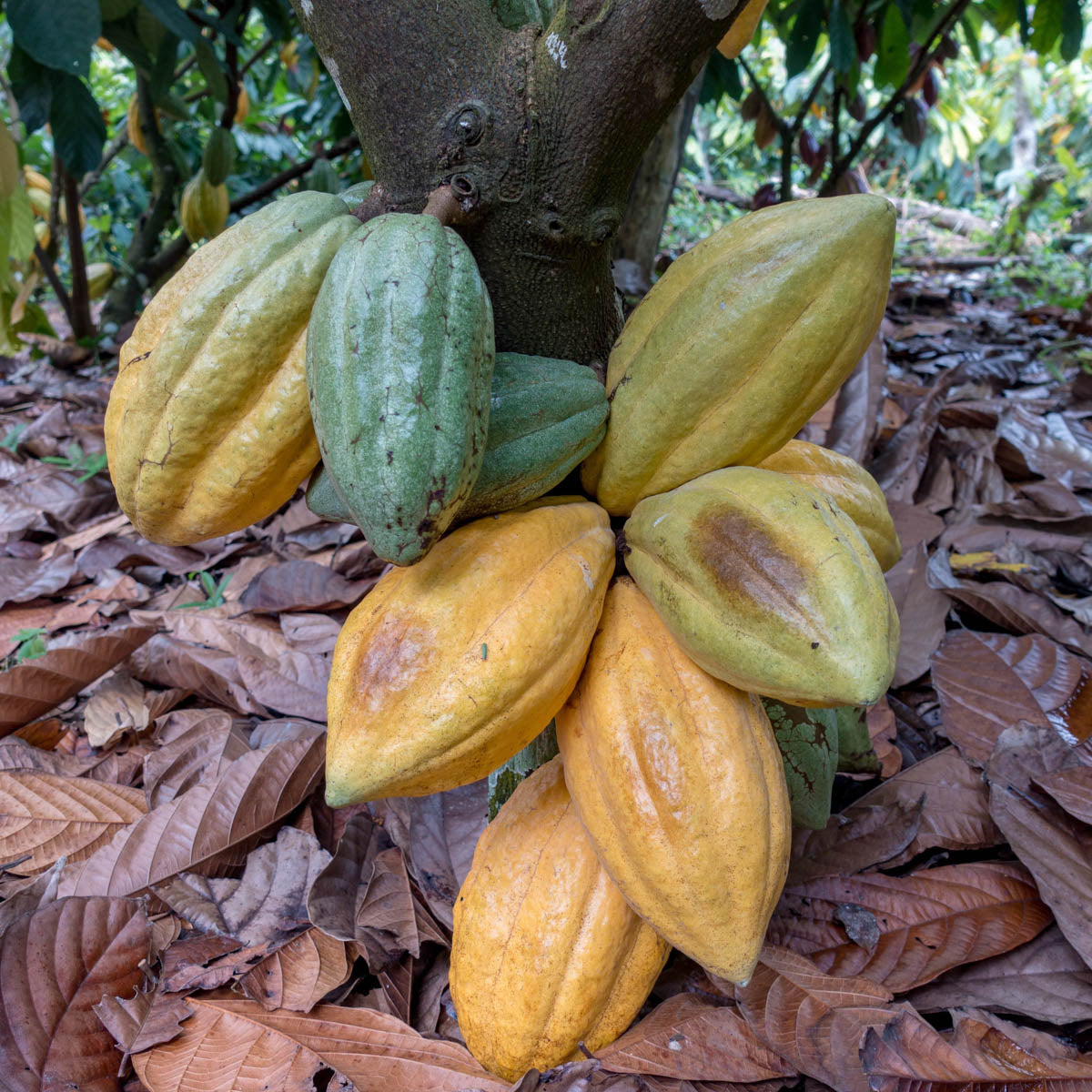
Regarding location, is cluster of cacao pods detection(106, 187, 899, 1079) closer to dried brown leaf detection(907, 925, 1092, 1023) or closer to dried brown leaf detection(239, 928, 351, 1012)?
dried brown leaf detection(239, 928, 351, 1012)

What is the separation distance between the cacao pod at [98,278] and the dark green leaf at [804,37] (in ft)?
12.0

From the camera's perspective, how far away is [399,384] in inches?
27.8

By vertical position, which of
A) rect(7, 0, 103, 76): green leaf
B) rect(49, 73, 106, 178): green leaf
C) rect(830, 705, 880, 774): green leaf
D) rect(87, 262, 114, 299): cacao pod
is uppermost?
rect(7, 0, 103, 76): green leaf

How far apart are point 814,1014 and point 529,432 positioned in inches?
28.5

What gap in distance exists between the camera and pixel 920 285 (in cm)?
497

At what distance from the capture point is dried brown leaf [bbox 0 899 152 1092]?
3.12 feet

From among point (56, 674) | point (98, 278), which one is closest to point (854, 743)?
point (56, 674)

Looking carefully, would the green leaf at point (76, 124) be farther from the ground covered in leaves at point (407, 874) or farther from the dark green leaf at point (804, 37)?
the dark green leaf at point (804, 37)

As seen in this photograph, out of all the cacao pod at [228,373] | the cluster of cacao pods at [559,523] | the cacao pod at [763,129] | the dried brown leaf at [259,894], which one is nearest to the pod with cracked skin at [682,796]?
the cluster of cacao pods at [559,523]

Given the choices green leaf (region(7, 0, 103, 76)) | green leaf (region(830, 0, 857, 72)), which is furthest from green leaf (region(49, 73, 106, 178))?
green leaf (region(830, 0, 857, 72))

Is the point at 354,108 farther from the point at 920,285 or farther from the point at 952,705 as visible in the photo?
the point at 920,285

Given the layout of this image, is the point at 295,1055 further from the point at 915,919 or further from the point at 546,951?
the point at 915,919

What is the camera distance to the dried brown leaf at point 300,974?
3.49 feet

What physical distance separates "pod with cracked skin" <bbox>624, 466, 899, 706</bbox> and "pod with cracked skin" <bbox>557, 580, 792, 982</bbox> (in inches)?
1.7
